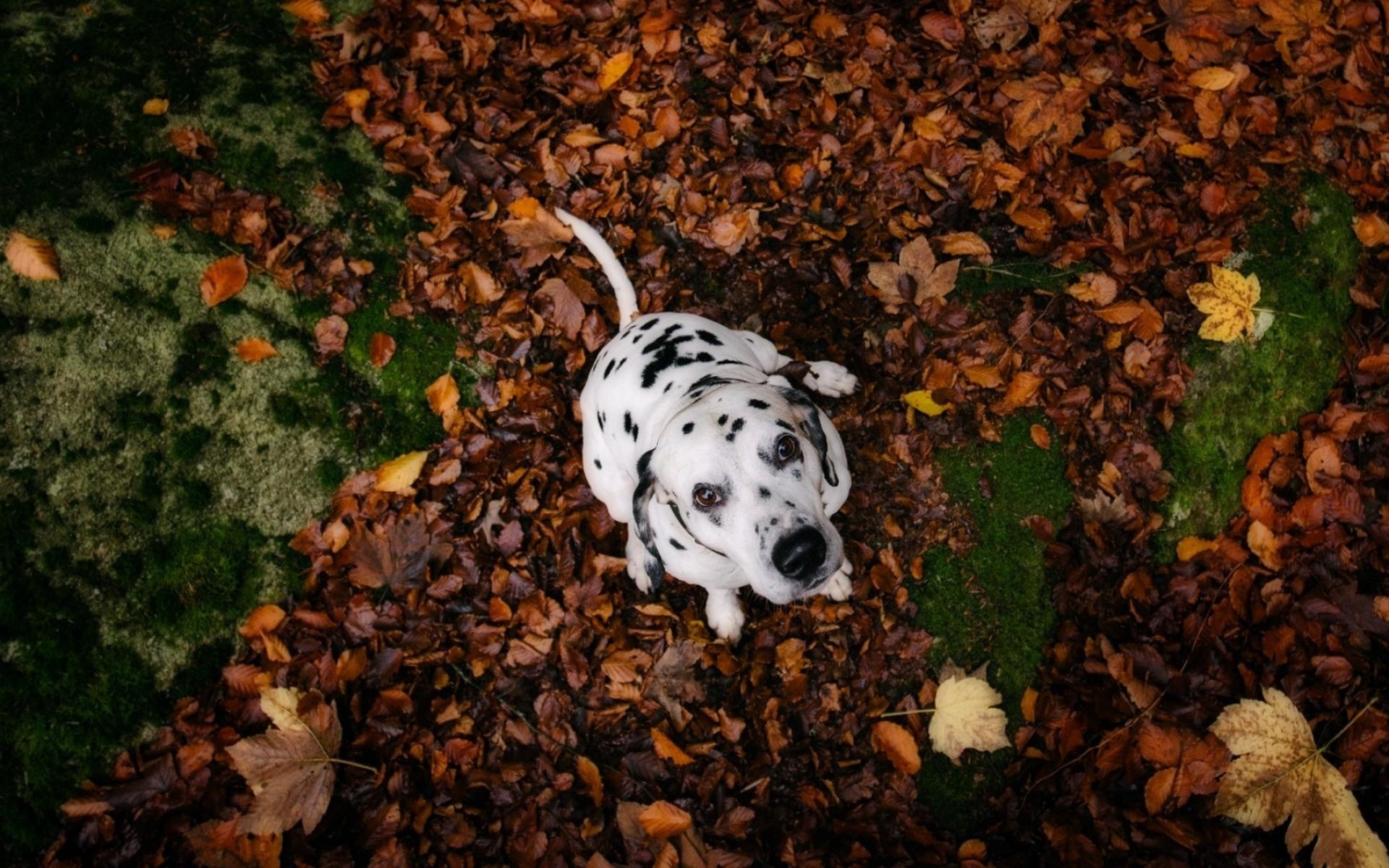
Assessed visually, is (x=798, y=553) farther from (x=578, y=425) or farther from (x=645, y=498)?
(x=578, y=425)

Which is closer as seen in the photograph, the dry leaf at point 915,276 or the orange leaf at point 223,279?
the orange leaf at point 223,279

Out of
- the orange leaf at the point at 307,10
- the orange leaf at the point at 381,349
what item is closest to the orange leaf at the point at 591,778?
the orange leaf at the point at 381,349

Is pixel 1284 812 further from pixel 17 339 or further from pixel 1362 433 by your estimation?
pixel 17 339

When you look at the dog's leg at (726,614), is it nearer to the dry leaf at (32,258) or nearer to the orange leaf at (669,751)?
the orange leaf at (669,751)

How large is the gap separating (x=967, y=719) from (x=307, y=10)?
6443mm

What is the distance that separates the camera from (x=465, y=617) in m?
4.40

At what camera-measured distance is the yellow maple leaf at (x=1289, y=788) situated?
11.7 feet

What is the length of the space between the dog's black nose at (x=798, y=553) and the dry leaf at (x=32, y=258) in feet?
14.2

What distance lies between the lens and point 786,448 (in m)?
3.18

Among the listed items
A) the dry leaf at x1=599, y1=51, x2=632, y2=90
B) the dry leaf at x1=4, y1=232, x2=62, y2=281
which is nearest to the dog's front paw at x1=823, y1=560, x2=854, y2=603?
the dry leaf at x1=599, y1=51, x2=632, y2=90

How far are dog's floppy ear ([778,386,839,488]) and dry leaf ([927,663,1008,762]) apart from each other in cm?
157

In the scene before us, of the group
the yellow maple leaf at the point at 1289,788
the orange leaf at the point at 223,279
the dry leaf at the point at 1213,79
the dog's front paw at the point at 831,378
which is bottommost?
the yellow maple leaf at the point at 1289,788

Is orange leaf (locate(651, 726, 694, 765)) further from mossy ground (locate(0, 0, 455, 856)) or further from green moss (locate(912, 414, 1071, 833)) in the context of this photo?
mossy ground (locate(0, 0, 455, 856))

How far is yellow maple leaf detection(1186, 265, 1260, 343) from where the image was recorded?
452 centimetres
